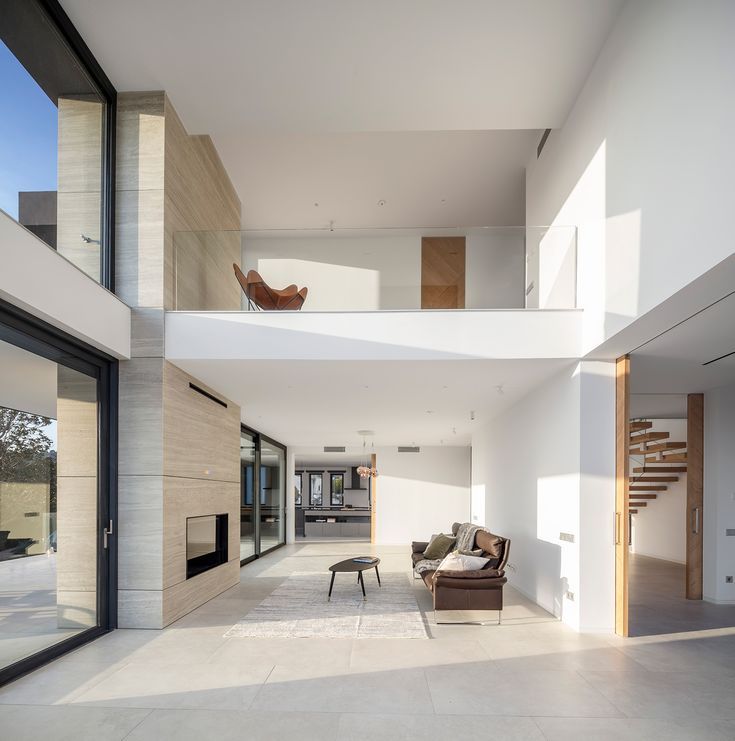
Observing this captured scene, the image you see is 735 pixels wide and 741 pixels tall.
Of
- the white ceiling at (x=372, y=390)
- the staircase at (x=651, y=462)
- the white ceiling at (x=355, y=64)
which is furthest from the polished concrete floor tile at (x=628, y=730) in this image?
the staircase at (x=651, y=462)

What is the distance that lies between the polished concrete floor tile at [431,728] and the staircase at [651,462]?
283 inches

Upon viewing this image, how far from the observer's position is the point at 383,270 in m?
6.39

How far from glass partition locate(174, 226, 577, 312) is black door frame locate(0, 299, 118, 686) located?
1.08 m

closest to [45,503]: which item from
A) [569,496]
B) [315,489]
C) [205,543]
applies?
[205,543]

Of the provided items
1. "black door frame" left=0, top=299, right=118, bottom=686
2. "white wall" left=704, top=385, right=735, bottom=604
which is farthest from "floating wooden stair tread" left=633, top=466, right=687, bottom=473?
"black door frame" left=0, top=299, right=118, bottom=686

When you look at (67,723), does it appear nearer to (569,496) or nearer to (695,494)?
(569,496)

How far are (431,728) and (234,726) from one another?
116 centimetres

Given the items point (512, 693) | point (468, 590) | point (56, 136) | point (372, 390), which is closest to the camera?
point (512, 693)

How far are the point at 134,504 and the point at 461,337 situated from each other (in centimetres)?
358

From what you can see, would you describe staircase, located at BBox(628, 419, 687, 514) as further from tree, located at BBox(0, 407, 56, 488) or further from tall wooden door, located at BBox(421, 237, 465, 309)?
tree, located at BBox(0, 407, 56, 488)

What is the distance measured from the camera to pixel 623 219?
4.98 metres

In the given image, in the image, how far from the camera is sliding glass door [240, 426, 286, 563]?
1126cm

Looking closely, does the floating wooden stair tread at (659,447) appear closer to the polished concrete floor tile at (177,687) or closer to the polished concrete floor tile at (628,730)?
the polished concrete floor tile at (628,730)

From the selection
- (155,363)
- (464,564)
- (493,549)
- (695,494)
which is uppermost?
(155,363)
